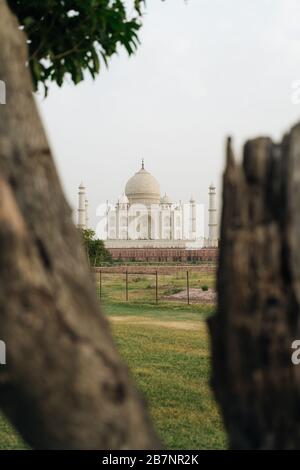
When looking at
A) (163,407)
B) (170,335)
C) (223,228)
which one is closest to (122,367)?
(223,228)

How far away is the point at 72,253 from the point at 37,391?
0.43 m

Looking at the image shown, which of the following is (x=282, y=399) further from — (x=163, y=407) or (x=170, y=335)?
(x=170, y=335)

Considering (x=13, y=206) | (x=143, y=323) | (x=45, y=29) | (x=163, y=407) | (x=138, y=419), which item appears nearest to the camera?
(x=13, y=206)

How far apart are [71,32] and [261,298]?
1.92 metres

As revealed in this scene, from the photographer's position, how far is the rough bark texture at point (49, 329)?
1660 mm

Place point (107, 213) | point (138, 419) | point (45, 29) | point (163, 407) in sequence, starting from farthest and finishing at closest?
point (107, 213) → point (163, 407) → point (45, 29) → point (138, 419)

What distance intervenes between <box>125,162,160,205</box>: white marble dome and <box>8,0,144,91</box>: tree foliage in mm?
47647

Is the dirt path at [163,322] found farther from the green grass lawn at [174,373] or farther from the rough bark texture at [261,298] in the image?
the rough bark texture at [261,298]

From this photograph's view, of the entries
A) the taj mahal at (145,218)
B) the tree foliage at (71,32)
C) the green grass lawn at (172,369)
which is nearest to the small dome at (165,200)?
the taj mahal at (145,218)

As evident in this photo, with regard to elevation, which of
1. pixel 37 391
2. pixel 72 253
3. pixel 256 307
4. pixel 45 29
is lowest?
pixel 37 391

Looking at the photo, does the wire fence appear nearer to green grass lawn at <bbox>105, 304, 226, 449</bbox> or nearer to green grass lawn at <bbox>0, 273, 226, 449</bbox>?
green grass lawn at <bbox>0, 273, 226, 449</bbox>

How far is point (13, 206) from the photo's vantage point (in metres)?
1.66

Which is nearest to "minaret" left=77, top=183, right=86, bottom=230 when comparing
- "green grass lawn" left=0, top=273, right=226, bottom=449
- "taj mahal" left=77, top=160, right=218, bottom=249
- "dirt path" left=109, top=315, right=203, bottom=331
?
"taj mahal" left=77, top=160, right=218, bottom=249

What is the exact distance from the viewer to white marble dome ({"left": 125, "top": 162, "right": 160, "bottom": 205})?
5106cm
